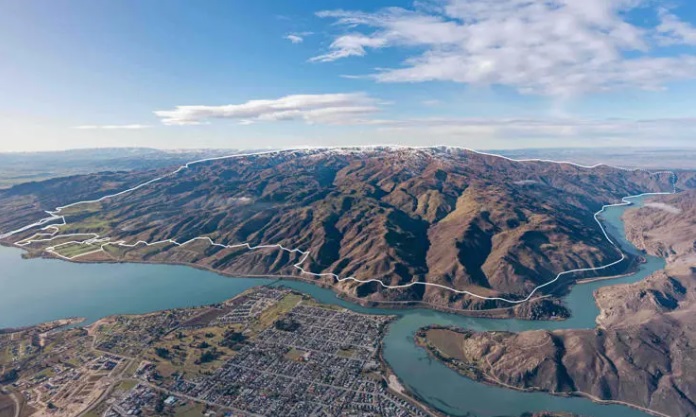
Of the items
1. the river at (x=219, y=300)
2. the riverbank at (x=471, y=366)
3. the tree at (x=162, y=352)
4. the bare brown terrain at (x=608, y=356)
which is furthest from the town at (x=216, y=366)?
the bare brown terrain at (x=608, y=356)

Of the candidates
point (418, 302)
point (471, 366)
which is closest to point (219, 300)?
point (418, 302)

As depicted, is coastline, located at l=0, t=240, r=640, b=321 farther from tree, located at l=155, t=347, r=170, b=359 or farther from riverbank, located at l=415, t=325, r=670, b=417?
tree, located at l=155, t=347, r=170, b=359

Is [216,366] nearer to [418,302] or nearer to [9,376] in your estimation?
[9,376]

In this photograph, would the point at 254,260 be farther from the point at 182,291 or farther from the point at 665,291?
the point at 665,291

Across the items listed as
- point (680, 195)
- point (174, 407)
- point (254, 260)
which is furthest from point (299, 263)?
point (680, 195)

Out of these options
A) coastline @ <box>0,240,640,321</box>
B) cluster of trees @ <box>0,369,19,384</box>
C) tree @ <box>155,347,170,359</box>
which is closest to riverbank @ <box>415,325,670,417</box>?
coastline @ <box>0,240,640,321</box>

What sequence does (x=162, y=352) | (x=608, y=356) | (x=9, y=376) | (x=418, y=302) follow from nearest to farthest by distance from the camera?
(x=608, y=356) → (x=9, y=376) → (x=162, y=352) → (x=418, y=302)

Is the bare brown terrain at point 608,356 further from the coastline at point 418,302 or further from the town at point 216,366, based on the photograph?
the town at point 216,366
